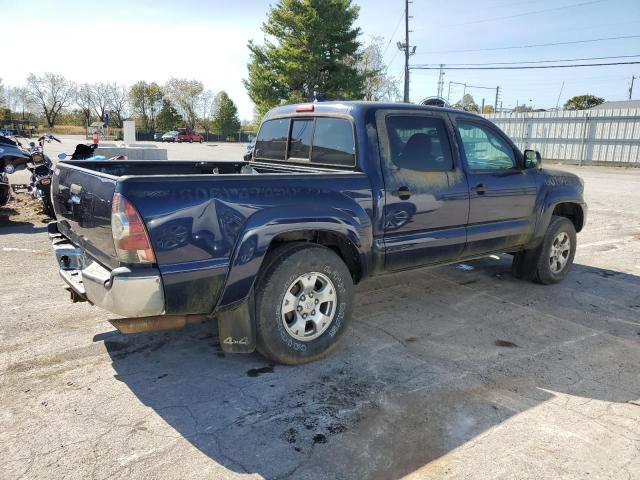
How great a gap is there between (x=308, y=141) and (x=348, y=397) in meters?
2.40

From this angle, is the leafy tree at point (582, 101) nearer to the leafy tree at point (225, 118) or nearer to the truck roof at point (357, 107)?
the leafy tree at point (225, 118)

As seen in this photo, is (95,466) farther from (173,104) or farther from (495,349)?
(173,104)

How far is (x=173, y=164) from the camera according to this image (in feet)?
16.9

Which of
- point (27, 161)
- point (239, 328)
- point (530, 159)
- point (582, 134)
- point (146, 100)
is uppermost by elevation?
point (146, 100)

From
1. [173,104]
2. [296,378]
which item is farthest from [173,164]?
[173,104]

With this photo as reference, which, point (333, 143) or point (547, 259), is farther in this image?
point (547, 259)

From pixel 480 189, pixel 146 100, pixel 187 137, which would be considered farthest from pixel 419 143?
pixel 146 100

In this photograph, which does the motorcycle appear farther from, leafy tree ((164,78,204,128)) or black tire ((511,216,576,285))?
leafy tree ((164,78,204,128))

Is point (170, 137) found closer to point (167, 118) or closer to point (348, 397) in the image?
point (167, 118)

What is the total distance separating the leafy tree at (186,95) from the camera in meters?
67.4

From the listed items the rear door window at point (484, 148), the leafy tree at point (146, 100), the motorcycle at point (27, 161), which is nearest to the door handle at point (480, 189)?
the rear door window at point (484, 148)

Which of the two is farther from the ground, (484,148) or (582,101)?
(582,101)

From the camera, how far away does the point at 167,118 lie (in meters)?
66.3

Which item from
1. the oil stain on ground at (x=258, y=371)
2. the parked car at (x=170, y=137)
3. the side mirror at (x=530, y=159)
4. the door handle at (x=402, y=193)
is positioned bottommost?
the oil stain on ground at (x=258, y=371)
